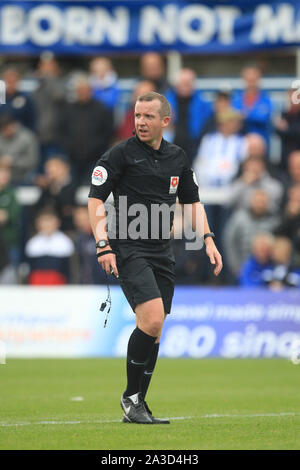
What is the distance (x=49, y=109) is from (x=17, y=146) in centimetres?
91

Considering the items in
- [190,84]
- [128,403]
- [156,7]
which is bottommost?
[128,403]

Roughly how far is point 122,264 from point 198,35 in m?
12.0

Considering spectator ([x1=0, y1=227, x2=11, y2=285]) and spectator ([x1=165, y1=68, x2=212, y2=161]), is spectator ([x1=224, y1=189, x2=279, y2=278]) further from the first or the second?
spectator ([x1=0, y1=227, x2=11, y2=285])

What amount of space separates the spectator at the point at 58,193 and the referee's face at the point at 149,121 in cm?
953

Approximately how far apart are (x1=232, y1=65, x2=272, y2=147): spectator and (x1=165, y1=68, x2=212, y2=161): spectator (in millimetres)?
632

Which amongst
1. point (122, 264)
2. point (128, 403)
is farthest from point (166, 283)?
point (128, 403)

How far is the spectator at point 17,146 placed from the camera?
18.7 metres

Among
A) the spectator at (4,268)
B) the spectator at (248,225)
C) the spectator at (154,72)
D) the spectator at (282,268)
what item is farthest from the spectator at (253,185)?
the spectator at (4,268)

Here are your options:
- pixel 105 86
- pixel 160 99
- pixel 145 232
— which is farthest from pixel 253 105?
pixel 145 232

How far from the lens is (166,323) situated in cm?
1617

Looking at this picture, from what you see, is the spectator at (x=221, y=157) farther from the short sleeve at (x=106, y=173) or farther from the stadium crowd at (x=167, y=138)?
the short sleeve at (x=106, y=173)

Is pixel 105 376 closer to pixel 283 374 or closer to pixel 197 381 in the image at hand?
pixel 197 381

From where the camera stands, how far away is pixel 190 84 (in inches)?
711

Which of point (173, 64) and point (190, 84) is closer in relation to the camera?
point (190, 84)
